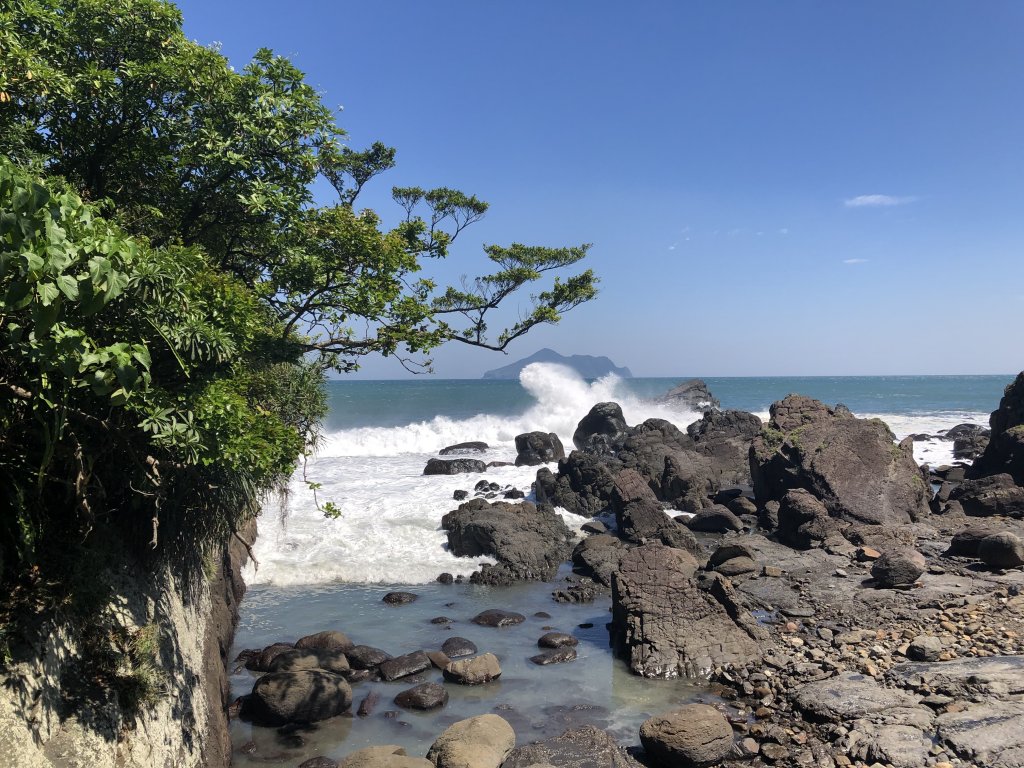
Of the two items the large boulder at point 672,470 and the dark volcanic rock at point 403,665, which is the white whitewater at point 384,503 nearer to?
the dark volcanic rock at point 403,665

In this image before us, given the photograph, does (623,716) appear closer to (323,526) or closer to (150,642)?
(150,642)

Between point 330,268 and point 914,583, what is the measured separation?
12867 millimetres

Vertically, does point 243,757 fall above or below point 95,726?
below

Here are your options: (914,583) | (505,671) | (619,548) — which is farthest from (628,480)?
(505,671)

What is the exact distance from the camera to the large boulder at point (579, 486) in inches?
934

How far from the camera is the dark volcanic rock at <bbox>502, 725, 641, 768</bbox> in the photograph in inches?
337

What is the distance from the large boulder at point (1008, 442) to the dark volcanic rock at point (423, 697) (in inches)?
846

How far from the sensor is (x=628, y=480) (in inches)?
843

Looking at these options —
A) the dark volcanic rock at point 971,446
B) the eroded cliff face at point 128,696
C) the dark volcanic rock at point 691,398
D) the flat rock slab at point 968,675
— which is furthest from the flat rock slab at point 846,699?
the dark volcanic rock at point 691,398

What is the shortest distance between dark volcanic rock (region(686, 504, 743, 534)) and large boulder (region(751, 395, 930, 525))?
1823mm

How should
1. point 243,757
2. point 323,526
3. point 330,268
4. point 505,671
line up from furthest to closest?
point 323,526
point 505,671
point 330,268
point 243,757

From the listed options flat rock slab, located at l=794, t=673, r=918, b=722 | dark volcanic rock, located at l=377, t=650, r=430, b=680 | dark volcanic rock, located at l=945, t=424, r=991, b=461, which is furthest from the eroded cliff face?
dark volcanic rock, located at l=945, t=424, r=991, b=461

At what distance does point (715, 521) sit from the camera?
21.4m

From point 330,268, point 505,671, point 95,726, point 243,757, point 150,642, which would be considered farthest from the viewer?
point 505,671
